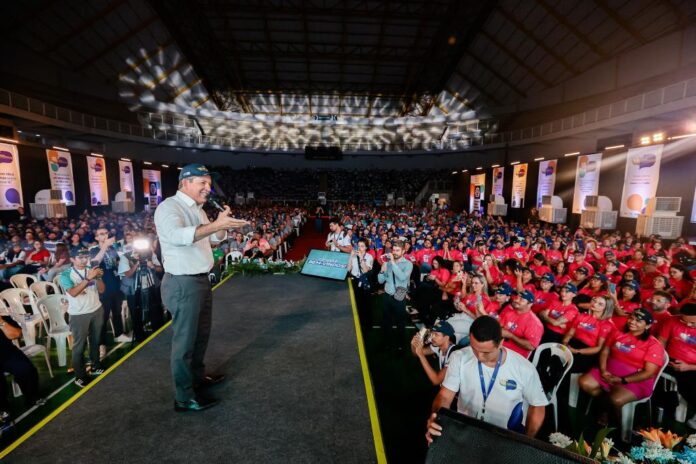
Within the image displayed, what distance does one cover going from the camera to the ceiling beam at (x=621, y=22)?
16.6 meters

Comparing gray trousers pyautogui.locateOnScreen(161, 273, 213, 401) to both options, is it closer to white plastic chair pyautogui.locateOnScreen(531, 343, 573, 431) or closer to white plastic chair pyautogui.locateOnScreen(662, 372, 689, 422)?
white plastic chair pyautogui.locateOnScreen(531, 343, 573, 431)

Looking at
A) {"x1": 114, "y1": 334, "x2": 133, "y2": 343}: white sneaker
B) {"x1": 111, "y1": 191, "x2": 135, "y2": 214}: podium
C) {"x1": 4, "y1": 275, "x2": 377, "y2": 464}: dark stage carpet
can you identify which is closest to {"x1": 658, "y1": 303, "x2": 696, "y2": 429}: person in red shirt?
{"x1": 4, "y1": 275, "x2": 377, "y2": 464}: dark stage carpet

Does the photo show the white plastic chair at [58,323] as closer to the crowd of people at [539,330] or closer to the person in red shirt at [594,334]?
the crowd of people at [539,330]

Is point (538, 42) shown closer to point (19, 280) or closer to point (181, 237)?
point (181, 237)

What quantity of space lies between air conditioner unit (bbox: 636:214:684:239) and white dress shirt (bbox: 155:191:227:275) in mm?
15506

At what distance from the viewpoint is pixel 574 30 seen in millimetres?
19047

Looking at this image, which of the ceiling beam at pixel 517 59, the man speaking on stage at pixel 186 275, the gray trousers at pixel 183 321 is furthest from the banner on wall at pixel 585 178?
the gray trousers at pixel 183 321

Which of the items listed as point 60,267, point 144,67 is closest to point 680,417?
point 60,267

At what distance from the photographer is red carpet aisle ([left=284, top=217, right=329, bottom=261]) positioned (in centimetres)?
1537

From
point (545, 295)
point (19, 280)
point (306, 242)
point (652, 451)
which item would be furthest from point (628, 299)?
point (306, 242)

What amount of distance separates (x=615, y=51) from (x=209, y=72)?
29.6 meters

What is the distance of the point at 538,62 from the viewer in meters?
23.2

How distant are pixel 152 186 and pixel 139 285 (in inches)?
889

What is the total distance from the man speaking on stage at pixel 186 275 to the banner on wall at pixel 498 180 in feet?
78.5
